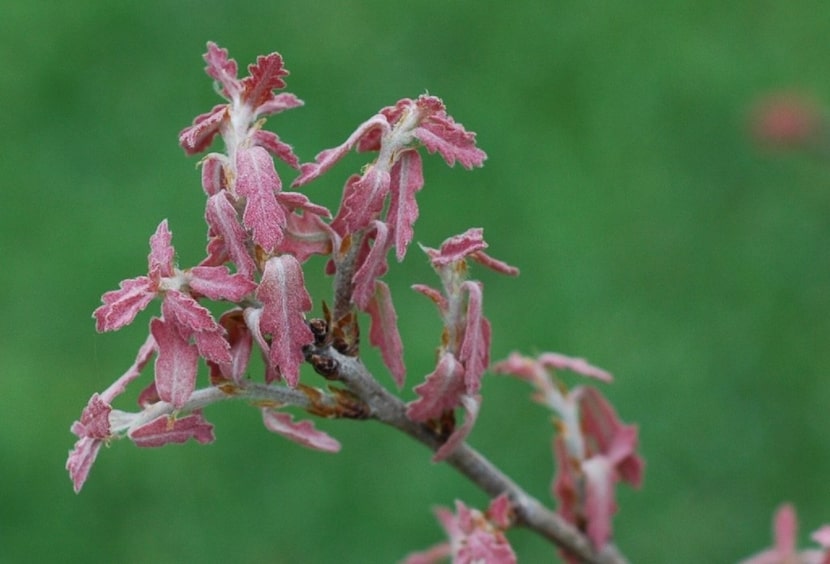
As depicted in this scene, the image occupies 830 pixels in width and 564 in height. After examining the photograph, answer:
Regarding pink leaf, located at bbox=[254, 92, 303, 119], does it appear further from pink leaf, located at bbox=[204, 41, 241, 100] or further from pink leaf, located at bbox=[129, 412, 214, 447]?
pink leaf, located at bbox=[129, 412, 214, 447]

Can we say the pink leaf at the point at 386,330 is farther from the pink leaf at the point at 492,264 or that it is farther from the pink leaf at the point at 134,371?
the pink leaf at the point at 134,371

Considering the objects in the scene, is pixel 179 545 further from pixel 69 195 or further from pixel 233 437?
pixel 69 195

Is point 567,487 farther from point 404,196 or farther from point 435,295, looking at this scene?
point 404,196

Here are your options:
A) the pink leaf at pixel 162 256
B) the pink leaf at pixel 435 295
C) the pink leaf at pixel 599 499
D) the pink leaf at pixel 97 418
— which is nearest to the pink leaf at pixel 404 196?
the pink leaf at pixel 435 295

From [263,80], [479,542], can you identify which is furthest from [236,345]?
[479,542]

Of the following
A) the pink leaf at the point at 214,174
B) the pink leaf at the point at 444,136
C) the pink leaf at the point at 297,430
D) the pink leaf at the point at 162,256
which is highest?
the pink leaf at the point at 444,136

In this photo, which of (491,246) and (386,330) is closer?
(386,330)

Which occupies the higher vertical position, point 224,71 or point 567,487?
point 224,71
